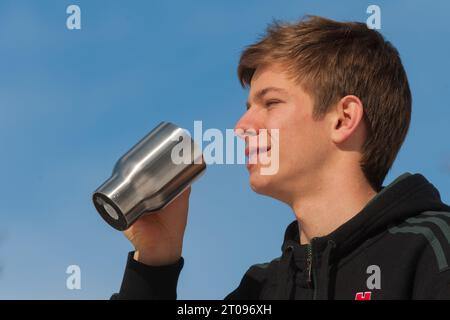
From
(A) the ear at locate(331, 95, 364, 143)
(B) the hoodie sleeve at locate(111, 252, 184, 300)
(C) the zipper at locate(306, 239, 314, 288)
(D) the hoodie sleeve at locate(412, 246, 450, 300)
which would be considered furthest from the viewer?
(B) the hoodie sleeve at locate(111, 252, 184, 300)

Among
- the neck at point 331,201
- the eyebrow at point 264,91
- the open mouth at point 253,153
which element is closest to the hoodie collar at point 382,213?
the neck at point 331,201

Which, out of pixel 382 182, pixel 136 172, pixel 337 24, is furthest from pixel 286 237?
pixel 337 24


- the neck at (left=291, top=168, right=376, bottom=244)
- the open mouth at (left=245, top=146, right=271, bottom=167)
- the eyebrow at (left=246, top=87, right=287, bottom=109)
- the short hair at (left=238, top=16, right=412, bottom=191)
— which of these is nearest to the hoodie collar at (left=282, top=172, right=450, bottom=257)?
the neck at (left=291, top=168, right=376, bottom=244)

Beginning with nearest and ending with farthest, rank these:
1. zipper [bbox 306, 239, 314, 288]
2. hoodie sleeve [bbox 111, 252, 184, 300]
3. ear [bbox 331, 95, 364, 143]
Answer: zipper [bbox 306, 239, 314, 288] → ear [bbox 331, 95, 364, 143] → hoodie sleeve [bbox 111, 252, 184, 300]

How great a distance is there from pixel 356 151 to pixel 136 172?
35.7 inches

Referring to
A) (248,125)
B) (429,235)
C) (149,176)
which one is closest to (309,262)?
(429,235)

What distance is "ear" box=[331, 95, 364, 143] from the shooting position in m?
3.13

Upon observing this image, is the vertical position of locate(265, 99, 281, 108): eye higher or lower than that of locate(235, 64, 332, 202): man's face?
higher

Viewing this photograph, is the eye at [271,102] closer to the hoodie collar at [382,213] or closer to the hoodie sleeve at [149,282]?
the hoodie collar at [382,213]

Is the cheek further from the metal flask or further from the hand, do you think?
the hand

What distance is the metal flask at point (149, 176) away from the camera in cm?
307

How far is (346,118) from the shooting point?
125 inches

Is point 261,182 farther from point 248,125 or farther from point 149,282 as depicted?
point 149,282
